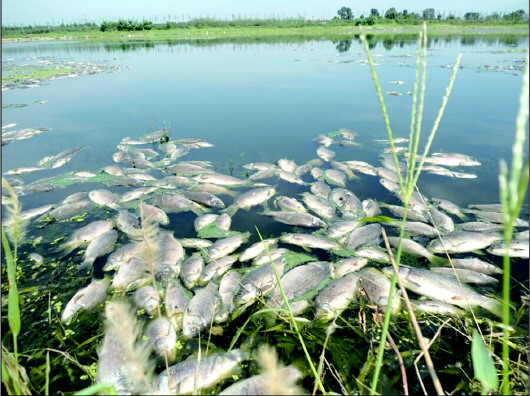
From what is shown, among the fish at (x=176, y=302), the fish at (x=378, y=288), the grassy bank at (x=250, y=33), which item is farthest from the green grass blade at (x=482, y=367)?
the grassy bank at (x=250, y=33)

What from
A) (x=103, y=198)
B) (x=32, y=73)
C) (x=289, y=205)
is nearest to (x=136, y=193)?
(x=103, y=198)

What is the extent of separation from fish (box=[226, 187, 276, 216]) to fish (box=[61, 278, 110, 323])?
6.16 ft

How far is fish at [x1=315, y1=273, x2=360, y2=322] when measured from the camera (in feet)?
9.42

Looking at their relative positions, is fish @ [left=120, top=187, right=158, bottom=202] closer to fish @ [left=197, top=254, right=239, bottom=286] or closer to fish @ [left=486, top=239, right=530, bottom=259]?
fish @ [left=197, top=254, right=239, bottom=286]

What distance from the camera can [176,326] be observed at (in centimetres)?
278

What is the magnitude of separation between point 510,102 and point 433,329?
937cm

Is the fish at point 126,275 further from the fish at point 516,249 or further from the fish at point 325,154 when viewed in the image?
the fish at point 325,154

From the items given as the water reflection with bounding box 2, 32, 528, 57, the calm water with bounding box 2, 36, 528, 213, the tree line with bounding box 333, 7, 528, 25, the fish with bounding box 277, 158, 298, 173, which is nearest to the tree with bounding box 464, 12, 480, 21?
the tree line with bounding box 333, 7, 528, 25

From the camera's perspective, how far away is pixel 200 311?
281 cm

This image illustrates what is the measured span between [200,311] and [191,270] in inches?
25.0

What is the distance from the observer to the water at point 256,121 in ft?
11.5

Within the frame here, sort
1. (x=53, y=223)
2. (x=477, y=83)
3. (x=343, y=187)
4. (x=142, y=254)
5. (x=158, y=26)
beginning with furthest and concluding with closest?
1. (x=158, y=26)
2. (x=477, y=83)
3. (x=343, y=187)
4. (x=53, y=223)
5. (x=142, y=254)

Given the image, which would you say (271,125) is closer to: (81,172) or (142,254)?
(81,172)

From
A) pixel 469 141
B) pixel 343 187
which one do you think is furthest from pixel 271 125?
pixel 469 141
